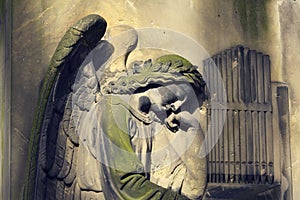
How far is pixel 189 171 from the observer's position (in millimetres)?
6777

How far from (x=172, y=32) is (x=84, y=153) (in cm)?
87

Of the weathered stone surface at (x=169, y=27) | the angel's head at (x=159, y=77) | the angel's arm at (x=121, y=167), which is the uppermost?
the weathered stone surface at (x=169, y=27)

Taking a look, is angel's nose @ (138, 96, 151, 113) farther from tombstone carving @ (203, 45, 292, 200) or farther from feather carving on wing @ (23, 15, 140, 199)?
tombstone carving @ (203, 45, 292, 200)

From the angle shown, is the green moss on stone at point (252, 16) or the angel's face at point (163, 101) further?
the green moss on stone at point (252, 16)

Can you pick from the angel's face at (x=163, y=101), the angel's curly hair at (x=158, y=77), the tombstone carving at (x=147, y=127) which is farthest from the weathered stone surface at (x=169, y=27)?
the angel's face at (x=163, y=101)

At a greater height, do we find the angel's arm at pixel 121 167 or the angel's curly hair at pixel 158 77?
the angel's curly hair at pixel 158 77

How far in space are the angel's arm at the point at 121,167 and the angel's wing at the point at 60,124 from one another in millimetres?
107

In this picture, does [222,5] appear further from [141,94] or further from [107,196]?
[107,196]

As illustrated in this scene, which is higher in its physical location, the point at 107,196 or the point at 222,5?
the point at 222,5

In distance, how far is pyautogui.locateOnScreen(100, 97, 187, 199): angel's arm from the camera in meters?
6.60

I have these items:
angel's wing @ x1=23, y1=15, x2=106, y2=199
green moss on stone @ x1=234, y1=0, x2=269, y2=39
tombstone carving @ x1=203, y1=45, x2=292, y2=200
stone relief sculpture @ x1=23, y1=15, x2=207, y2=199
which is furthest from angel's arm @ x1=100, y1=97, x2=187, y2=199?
green moss on stone @ x1=234, y1=0, x2=269, y2=39

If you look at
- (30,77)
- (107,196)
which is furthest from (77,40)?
(107,196)

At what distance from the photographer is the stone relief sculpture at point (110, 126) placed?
6668mm

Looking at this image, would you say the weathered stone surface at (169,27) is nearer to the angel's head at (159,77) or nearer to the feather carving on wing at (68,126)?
the feather carving on wing at (68,126)
